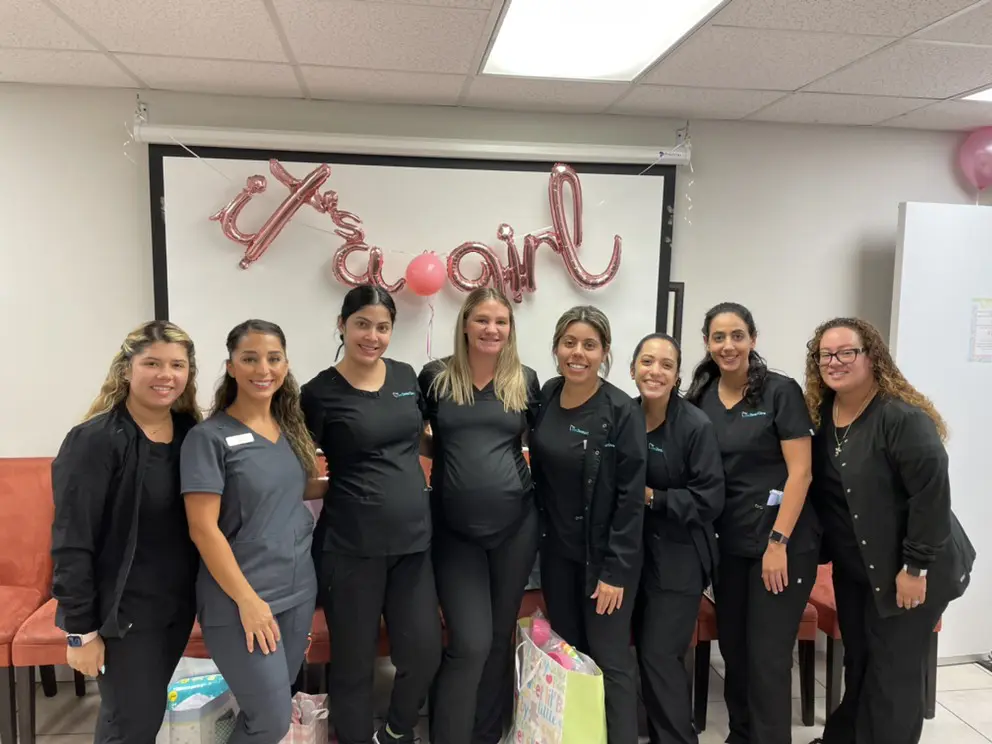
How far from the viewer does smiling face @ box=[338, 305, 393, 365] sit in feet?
6.40

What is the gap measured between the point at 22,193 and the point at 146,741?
2276 mm

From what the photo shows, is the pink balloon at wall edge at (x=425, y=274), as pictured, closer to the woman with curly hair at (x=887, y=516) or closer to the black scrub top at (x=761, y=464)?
the black scrub top at (x=761, y=464)

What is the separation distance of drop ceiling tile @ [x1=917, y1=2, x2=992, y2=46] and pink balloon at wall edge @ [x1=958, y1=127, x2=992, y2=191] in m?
1.12

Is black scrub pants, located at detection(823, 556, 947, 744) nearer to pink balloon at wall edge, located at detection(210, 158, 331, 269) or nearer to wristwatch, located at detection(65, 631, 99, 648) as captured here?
wristwatch, located at detection(65, 631, 99, 648)

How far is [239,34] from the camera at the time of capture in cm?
A: 217

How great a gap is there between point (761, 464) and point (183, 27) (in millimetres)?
2291

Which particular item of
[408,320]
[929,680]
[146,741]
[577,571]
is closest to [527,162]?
[408,320]

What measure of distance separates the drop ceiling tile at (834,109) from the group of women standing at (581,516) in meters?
1.28

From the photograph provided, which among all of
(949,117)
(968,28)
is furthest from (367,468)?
(949,117)

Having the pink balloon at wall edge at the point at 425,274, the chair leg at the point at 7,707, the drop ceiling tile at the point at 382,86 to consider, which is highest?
Result: the drop ceiling tile at the point at 382,86

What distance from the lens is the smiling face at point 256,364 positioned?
1.77 meters

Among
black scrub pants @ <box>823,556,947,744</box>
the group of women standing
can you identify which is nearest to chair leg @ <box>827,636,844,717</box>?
the group of women standing

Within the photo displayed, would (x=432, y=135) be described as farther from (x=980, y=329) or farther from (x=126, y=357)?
(x=980, y=329)

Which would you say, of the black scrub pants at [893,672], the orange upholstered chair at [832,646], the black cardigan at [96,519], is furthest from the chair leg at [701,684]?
the black cardigan at [96,519]
